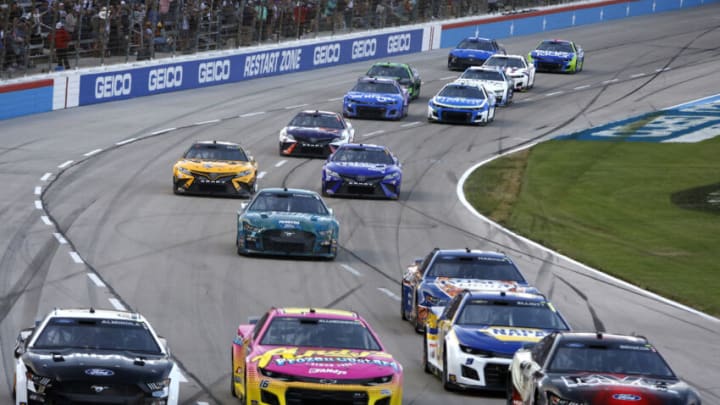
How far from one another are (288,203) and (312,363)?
494 inches

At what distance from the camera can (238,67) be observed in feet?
175

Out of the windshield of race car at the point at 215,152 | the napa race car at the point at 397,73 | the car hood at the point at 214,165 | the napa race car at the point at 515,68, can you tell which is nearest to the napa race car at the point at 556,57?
the napa race car at the point at 515,68

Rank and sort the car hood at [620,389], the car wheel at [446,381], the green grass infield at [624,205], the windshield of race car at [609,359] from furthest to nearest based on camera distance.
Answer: the green grass infield at [624,205] → the car wheel at [446,381] → the windshield of race car at [609,359] → the car hood at [620,389]

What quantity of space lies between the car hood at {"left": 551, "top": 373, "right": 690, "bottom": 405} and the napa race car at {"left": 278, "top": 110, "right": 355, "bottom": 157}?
81.1ft

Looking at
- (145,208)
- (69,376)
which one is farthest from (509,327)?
(145,208)

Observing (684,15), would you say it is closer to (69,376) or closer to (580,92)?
(580,92)

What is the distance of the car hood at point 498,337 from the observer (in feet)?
54.2

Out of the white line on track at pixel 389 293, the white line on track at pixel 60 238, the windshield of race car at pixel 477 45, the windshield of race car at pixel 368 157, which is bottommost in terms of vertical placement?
the windshield of race car at pixel 477 45

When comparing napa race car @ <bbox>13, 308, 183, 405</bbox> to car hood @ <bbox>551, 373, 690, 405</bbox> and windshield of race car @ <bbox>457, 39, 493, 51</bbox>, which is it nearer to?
car hood @ <bbox>551, 373, 690, 405</bbox>

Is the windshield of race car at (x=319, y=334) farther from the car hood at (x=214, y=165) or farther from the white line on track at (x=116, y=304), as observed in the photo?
the car hood at (x=214, y=165)

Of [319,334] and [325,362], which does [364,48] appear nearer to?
[319,334]

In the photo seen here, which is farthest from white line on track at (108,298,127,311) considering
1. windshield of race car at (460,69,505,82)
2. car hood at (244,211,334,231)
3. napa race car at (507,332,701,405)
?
windshield of race car at (460,69,505,82)

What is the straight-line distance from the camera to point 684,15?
79.7 meters

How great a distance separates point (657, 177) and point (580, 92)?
48.1ft
